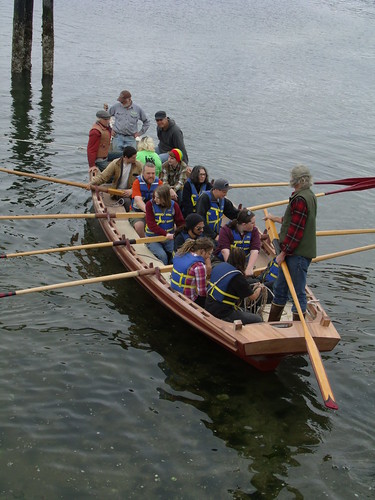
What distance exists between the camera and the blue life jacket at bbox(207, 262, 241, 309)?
785cm

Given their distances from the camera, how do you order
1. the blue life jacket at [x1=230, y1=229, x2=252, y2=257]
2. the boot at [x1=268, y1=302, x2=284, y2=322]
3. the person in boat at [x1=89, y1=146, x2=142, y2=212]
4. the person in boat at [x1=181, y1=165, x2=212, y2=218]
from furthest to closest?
the person in boat at [x1=89, y1=146, x2=142, y2=212], the person in boat at [x1=181, y1=165, x2=212, y2=218], the blue life jacket at [x1=230, y1=229, x2=252, y2=257], the boot at [x1=268, y1=302, x2=284, y2=322]

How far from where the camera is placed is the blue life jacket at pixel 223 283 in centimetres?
785

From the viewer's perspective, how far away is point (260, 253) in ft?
34.9

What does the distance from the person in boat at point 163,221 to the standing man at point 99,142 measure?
11.6 feet

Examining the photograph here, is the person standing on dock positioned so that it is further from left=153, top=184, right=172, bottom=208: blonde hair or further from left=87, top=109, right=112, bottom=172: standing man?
left=153, top=184, right=172, bottom=208: blonde hair

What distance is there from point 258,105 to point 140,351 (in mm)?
17202

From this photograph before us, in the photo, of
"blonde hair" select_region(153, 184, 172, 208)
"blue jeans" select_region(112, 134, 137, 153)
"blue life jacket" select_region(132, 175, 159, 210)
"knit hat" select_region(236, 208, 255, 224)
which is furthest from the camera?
"blue jeans" select_region(112, 134, 137, 153)

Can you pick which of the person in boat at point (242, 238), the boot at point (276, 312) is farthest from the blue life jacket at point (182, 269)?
the boot at point (276, 312)

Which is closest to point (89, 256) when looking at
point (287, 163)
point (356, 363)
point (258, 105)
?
point (356, 363)

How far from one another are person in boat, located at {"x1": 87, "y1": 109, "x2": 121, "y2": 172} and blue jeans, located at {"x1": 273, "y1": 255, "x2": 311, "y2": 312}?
21.0 feet

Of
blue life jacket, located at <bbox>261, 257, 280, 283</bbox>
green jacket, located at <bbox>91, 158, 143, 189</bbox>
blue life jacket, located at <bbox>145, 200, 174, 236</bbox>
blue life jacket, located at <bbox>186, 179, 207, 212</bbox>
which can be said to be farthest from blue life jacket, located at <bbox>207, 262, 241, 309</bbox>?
green jacket, located at <bbox>91, 158, 143, 189</bbox>

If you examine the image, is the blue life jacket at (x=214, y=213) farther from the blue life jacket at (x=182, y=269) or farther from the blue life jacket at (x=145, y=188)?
the blue life jacket at (x=182, y=269)

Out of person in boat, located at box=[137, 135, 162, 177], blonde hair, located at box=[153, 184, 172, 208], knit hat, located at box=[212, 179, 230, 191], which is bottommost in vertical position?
blonde hair, located at box=[153, 184, 172, 208]

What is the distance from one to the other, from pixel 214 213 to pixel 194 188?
0.59 m
